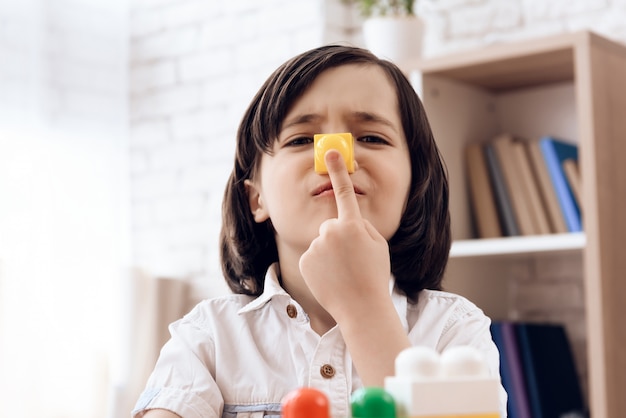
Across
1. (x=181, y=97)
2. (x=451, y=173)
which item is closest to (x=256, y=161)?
(x=451, y=173)

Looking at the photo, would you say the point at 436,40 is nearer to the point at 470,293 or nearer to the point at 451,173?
the point at 451,173

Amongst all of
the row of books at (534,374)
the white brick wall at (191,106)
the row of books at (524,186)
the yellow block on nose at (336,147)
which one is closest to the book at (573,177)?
the row of books at (524,186)

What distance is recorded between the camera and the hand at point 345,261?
81 cm

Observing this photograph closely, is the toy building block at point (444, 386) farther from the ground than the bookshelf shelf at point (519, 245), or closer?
closer

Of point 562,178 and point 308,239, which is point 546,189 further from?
point 308,239

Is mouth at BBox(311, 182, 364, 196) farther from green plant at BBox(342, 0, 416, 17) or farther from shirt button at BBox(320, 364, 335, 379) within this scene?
green plant at BBox(342, 0, 416, 17)

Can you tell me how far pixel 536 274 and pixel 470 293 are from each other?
22 centimetres

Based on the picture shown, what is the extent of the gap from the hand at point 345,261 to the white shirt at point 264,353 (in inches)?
8.6

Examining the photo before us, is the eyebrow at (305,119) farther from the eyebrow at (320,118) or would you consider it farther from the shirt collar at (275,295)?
the shirt collar at (275,295)

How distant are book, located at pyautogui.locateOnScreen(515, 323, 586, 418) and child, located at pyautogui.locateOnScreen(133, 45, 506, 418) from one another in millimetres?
998

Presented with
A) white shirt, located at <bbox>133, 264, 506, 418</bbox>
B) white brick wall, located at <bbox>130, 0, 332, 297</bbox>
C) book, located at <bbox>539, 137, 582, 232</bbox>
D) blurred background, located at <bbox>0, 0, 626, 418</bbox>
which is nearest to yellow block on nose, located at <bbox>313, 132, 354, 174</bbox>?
white shirt, located at <bbox>133, 264, 506, 418</bbox>

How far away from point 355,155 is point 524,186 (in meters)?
1.22

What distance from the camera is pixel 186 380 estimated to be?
1028 mm

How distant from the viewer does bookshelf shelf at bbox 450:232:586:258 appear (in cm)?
196
